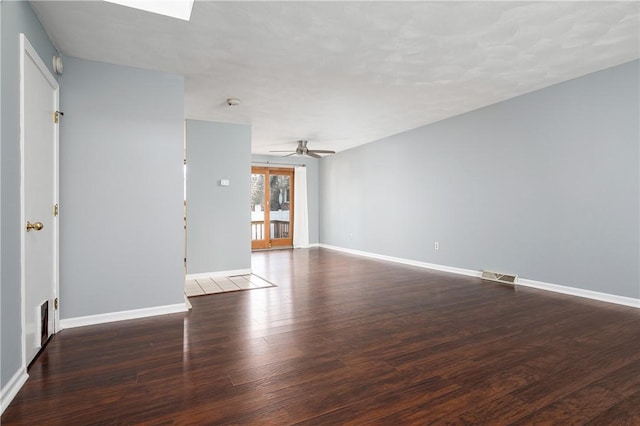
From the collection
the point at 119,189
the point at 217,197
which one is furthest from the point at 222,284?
the point at 119,189

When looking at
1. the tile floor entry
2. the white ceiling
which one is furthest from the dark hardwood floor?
the white ceiling

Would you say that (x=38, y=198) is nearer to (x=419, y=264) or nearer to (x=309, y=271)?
(x=309, y=271)

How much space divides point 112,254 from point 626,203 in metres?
5.35

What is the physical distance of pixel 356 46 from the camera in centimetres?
307

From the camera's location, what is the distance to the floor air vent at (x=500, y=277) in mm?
4643

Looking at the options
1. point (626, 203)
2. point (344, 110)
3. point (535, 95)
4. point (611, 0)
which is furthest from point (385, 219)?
point (611, 0)

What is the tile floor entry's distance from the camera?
4465mm

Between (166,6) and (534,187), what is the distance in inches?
180

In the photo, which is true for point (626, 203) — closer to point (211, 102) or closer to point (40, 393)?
point (211, 102)

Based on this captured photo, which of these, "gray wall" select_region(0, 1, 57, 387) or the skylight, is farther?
the skylight

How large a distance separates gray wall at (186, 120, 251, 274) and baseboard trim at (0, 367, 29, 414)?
318 cm

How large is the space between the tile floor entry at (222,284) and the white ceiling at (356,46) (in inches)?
99.5

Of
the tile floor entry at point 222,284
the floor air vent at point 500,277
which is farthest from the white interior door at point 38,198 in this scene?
the floor air vent at point 500,277

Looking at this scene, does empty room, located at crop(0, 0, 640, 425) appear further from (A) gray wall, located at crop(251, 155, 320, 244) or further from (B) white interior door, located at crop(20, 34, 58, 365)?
(A) gray wall, located at crop(251, 155, 320, 244)
